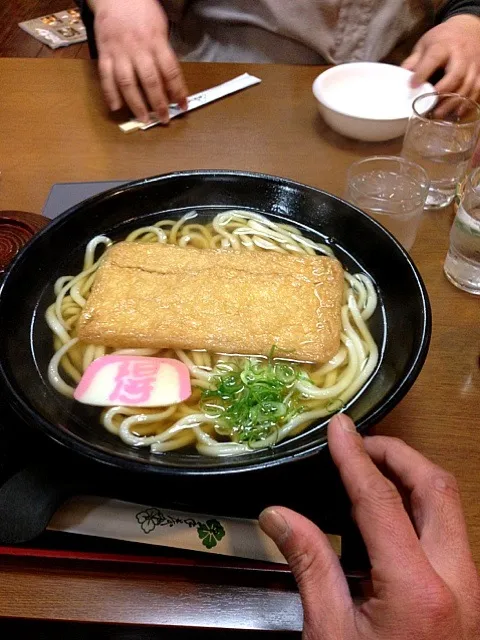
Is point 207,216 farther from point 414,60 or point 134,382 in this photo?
point 414,60

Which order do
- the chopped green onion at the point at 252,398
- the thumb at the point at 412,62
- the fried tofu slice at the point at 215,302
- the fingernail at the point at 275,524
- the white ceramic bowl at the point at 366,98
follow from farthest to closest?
the thumb at the point at 412,62 < the white ceramic bowl at the point at 366,98 < the fried tofu slice at the point at 215,302 < the chopped green onion at the point at 252,398 < the fingernail at the point at 275,524

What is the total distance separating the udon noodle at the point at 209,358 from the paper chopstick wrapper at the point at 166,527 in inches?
4.9

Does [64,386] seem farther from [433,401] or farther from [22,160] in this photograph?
[22,160]

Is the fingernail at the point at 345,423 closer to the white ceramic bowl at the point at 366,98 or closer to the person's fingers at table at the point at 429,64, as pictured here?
the white ceramic bowl at the point at 366,98

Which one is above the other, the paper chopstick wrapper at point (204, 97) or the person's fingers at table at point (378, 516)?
the person's fingers at table at point (378, 516)

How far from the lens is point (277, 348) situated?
3.96 ft

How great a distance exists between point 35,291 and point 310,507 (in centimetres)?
82

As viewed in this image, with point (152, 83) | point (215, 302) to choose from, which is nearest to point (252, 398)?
point (215, 302)

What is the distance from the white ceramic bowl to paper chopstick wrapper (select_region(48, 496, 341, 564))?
154cm

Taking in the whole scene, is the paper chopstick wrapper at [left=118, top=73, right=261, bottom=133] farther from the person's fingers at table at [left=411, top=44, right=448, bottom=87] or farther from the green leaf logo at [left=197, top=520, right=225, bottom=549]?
the green leaf logo at [left=197, top=520, right=225, bottom=549]

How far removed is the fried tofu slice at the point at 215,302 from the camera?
122cm

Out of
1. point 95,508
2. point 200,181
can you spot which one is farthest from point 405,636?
point 200,181

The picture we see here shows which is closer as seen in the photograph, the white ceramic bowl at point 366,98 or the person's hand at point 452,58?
the white ceramic bowl at point 366,98


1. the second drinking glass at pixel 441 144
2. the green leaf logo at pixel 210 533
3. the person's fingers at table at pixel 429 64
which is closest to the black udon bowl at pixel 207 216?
the green leaf logo at pixel 210 533
